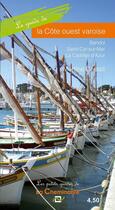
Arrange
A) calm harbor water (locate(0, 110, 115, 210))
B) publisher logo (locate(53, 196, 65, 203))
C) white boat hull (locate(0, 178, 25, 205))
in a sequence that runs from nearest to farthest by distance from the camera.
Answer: white boat hull (locate(0, 178, 25, 205)) → calm harbor water (locate(0, 110, 115, 210)) → publisher logo (locate(53, 196, 65, 203))

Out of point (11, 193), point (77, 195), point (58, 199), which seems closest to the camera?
point (11, 193)

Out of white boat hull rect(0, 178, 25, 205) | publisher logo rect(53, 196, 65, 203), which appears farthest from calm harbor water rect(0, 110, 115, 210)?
white boat hull rect(0, 178, 25, 205)

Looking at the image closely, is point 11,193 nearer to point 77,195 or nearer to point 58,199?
point 58,199

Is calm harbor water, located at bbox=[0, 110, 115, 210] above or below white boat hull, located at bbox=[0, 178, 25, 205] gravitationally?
below

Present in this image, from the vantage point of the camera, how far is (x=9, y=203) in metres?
14.5

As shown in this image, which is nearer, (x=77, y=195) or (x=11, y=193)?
(x=11, y=193)

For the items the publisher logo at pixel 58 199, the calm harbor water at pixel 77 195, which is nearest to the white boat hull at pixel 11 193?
the calm harbor water at pixel 77 195

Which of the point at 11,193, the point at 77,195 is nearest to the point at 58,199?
the point at 77,195

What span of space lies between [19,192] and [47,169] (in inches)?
147

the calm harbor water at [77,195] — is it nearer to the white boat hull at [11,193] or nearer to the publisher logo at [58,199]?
the publisher logo at [58,199]

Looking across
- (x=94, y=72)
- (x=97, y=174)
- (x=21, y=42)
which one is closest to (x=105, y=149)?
(x=97, y=174)

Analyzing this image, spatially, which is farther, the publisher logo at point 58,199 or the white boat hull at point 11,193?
the publisher logo at point 58,199

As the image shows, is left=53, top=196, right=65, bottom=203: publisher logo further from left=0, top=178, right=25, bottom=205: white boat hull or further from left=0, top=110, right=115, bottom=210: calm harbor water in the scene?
left=0, top=178, right=25, bottom=205: white boat hull

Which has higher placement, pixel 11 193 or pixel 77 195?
pixel 11 193
